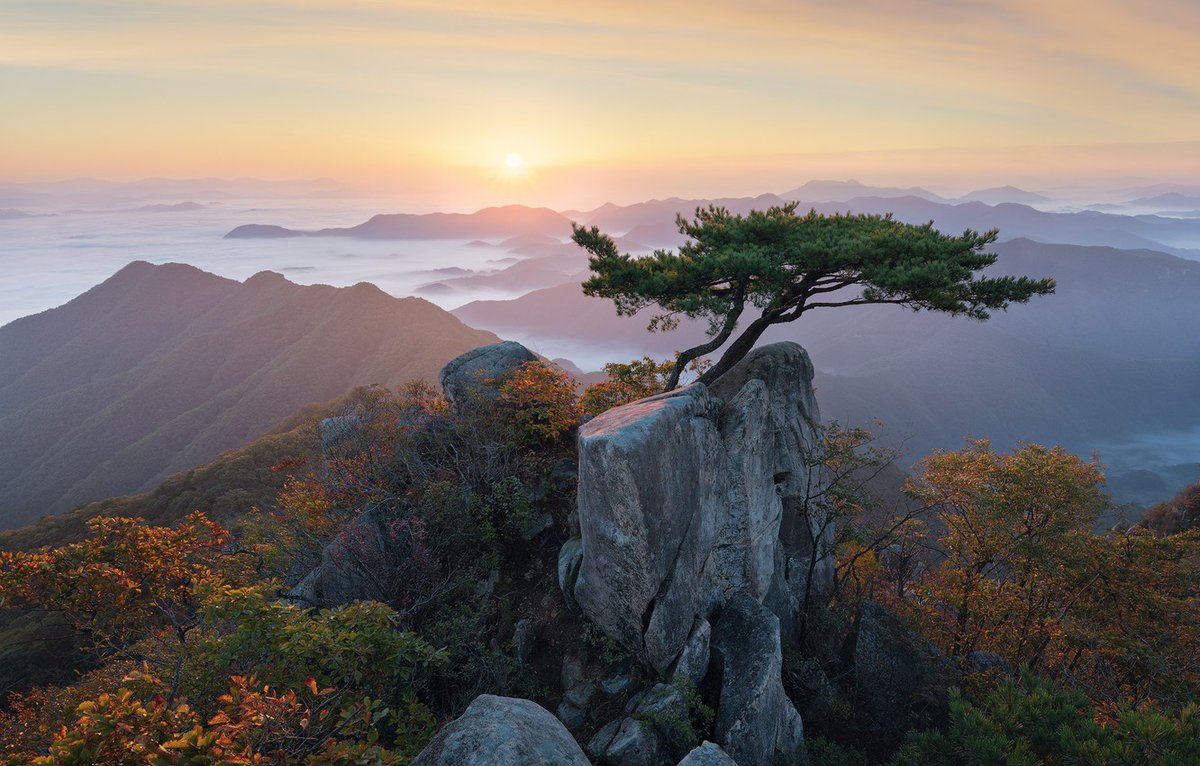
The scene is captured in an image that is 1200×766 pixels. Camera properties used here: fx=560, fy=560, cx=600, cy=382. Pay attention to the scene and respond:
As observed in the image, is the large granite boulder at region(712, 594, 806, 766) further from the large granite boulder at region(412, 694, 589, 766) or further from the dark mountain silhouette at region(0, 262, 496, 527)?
the dark mountain silhouette at region(0, 262, 496, 527)

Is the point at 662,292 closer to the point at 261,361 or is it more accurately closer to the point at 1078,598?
the point at 1078,598

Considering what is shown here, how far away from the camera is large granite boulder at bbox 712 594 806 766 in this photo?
1134cm

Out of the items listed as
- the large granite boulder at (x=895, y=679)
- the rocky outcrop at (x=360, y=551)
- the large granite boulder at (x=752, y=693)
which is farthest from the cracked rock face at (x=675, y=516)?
the rocky outcrop at (x=360, y=551)

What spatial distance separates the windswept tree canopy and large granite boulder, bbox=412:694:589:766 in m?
10.4

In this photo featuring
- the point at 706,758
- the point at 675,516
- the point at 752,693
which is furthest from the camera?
the point at 675,516

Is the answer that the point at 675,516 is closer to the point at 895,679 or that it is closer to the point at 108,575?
the point at 895,679

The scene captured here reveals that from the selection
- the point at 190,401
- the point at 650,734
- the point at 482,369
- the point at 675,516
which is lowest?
the point at 190,401

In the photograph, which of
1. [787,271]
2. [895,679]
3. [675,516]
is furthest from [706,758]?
[787,271]

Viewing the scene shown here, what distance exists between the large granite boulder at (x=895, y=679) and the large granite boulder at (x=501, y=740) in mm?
11044

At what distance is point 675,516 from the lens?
11.7m

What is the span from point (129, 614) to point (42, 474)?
17753 centimetres

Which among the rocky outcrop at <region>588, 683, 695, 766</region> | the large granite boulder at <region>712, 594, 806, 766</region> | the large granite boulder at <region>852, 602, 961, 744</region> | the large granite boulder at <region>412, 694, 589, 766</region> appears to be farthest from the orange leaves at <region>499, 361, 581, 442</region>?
the large granite boulder at <region>852, 602, 961, 744</region>

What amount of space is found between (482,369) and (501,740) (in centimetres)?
1356

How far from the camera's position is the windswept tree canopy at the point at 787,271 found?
47.8ft
